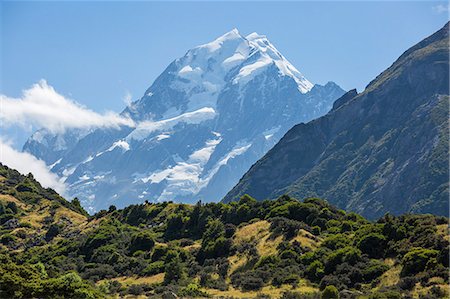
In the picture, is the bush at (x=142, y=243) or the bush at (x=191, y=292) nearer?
the bush at (x=191, y=292)

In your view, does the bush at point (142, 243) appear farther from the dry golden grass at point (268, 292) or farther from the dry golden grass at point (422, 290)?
the dry golden grass at point (422, 290)

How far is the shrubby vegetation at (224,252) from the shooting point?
174 feet

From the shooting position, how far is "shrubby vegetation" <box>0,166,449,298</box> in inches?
2089

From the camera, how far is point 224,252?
7894 cm

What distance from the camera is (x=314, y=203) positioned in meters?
94.6

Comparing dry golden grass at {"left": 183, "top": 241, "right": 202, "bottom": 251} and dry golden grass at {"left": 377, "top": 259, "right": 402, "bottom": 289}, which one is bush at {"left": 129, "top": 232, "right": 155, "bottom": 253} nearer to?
dry golden grass at {"left": 183, "top": 241, "right": 202, "bottom": 251}

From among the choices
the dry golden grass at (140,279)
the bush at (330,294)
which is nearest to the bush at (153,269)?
the dry golden grass at (140,279)

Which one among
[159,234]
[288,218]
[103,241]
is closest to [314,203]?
[288,218]

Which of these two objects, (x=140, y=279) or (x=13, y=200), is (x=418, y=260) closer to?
(x=140, y=279)

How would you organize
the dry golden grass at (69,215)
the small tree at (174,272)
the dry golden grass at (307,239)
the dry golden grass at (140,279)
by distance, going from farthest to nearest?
the dry golden grass at (69,215), the dry golden grass at (307,239), the dry golden grass at (140,279), the small tree at (174,272)

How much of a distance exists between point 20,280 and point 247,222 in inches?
1944

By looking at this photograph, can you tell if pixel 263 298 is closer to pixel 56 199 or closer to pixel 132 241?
pixel 132 241

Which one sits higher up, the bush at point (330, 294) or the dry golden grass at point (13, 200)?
the dry golden grass at point (13, 200)

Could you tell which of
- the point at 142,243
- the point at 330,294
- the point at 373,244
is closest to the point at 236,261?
the point at 373,244
